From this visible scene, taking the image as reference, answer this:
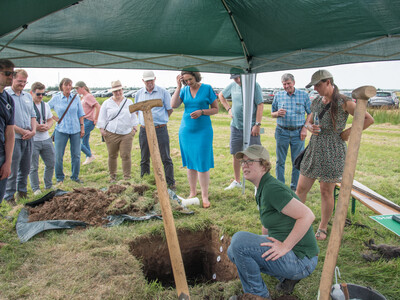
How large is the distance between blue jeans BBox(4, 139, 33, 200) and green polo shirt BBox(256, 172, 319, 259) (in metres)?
3.65

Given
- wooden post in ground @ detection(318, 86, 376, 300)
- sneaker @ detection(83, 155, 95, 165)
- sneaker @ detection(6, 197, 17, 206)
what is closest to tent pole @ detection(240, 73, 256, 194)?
wooden post in ground @ detection(318, 86, 376, 300)

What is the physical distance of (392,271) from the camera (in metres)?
2.86

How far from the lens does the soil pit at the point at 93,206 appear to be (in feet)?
13.0

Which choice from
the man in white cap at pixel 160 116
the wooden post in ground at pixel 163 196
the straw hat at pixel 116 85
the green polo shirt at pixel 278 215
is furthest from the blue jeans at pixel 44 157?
the green polo shirt at pixel 278 215

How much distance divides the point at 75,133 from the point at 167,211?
4068 millimetres

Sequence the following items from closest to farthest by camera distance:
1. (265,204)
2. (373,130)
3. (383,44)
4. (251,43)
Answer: (265,204), (383,44), (251,43), (373,130)

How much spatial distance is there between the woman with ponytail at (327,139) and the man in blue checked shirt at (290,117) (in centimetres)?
125

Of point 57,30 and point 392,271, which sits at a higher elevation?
point 57,30

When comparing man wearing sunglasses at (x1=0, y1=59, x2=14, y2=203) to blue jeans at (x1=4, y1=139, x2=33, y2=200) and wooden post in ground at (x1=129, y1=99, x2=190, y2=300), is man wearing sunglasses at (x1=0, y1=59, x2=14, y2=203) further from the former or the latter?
wooden post in ground at (x1=129, y1=99, x2=190, y2=300)

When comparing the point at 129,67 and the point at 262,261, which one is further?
the point at 129,67

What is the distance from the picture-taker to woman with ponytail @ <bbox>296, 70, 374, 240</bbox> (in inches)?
124

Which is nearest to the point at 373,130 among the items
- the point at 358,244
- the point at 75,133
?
the point at 358,244

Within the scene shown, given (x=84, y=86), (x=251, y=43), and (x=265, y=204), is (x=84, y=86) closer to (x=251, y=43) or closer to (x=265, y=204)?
(x=251, y=43)

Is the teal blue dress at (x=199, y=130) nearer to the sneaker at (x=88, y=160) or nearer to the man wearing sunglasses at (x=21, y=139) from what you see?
the man wearing sunglasses at (x=21, y=139)
